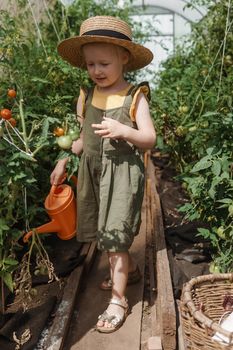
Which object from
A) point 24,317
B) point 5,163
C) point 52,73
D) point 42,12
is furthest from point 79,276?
point 42,12

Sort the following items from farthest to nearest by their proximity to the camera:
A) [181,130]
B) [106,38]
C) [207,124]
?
[181,130] < [207,124] < [106,38]

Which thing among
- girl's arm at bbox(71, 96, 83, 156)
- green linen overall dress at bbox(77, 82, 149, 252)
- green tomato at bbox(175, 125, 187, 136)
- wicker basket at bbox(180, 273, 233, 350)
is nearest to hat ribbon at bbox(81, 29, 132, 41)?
green linen overall dress at bbox(77, 82, 149, 252)

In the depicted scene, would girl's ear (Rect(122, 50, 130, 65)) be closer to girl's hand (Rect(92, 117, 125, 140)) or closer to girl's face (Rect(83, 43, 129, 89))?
girl's face (Rect(83, 43, 129, 89))

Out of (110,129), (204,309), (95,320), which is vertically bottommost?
(95,320)

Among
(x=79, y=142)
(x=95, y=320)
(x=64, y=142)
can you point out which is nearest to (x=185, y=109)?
(x=79, y=142)

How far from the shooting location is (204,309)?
6.92 feet

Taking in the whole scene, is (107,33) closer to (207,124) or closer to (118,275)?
(118,275)

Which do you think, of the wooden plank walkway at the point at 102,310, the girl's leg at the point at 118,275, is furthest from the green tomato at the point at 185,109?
the girl's leg at the point at 118,275

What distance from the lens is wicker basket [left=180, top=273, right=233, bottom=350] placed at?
1.72m

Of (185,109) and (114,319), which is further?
(185,109)

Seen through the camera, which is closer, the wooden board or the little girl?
the wooden board

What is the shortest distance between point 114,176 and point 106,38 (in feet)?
2.01

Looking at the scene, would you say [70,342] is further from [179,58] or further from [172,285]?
[179,58]

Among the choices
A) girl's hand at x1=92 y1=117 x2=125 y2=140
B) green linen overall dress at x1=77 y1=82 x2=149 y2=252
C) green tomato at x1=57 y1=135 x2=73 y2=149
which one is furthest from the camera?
green linen overall dress at x1=77 y1=82 x2=149 y2=252
